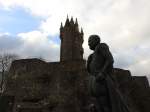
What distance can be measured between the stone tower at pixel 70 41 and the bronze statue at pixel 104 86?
39.7 metres

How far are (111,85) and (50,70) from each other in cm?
2643

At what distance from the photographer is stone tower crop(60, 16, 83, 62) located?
45.8m

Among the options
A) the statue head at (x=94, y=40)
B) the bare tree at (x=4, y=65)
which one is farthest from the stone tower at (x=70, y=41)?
the statue head at (x=94, y=40)

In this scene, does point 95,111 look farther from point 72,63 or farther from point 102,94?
point 72,63

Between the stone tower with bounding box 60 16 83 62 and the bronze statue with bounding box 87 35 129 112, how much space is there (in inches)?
1565

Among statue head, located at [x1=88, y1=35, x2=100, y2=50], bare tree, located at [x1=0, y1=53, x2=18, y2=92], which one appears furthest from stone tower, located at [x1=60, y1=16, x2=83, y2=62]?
statue head, located at [x1=88, y1=35, x2=100, y2=50]

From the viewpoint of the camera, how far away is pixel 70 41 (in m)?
47.0

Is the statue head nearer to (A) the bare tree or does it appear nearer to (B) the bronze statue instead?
(B) the bronze statue

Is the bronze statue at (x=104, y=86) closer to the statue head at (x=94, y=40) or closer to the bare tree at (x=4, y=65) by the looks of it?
the statue head at (x=94, y=40)

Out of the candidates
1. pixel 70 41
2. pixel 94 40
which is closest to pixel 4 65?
pixel 70 41

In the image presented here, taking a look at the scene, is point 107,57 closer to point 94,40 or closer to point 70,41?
point 94,40

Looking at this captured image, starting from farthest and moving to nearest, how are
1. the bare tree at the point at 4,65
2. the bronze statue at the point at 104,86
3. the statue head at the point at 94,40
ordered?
the bare tree at the point at 4,65, the statue head at the point at 94,40, the bronze statue at the point at 104,86

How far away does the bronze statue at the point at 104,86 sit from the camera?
15.9ft

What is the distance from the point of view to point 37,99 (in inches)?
1168
